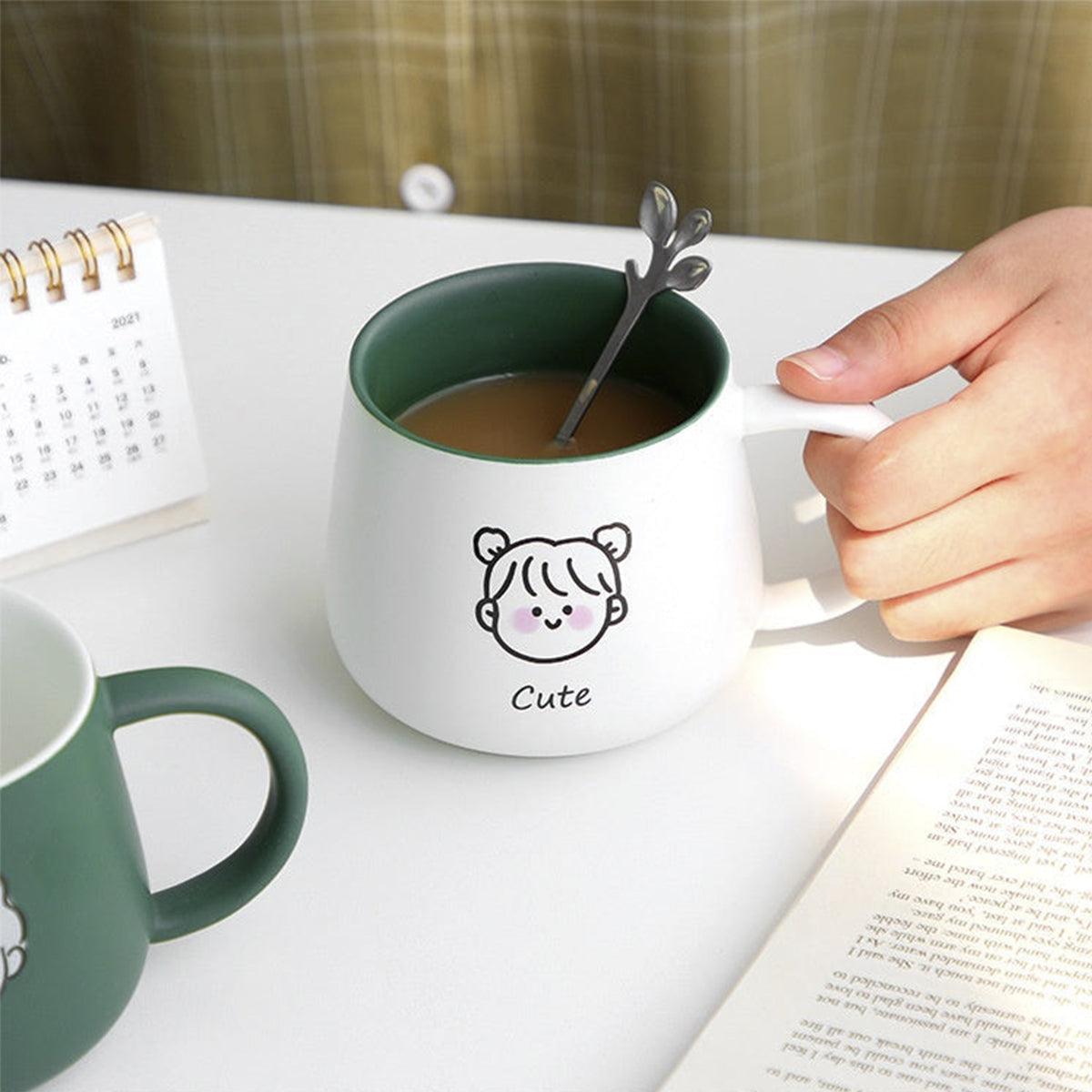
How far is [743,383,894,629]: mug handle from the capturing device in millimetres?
552

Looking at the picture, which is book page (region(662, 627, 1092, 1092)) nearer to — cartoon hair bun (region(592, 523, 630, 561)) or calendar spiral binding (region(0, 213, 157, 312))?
cartoon hair bun (region(592, 523, 630, 561))

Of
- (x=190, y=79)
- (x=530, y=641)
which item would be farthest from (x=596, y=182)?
(x=530, y=641)

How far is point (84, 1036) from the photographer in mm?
454

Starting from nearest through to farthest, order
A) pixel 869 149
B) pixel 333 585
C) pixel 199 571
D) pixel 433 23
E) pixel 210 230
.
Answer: pixel 333 585 < pixel 199 571 < pixel 210 230 < pixel 433 23 < pixel 869 149

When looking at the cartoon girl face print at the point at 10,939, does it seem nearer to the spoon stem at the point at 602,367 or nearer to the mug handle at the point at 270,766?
the mug handle at the point at 270,766

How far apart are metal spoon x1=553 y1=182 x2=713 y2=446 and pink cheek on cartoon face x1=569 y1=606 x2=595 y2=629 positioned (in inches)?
3.3

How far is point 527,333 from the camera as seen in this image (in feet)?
2.03

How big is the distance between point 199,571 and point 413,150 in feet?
1.75

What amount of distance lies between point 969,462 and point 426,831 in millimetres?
244

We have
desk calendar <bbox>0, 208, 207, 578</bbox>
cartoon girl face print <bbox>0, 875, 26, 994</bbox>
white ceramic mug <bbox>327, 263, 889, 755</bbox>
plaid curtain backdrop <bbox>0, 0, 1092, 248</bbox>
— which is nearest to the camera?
cartoon girl face print <bbox>0, 875, 26, 994</bbox>

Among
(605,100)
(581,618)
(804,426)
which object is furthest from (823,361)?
(605,100)

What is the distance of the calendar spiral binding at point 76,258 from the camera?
0.61 metres

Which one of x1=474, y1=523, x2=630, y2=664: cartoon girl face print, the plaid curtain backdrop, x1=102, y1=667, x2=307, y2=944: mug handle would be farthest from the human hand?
the plaid curtain backdrop

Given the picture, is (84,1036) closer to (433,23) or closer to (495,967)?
(495,967)
